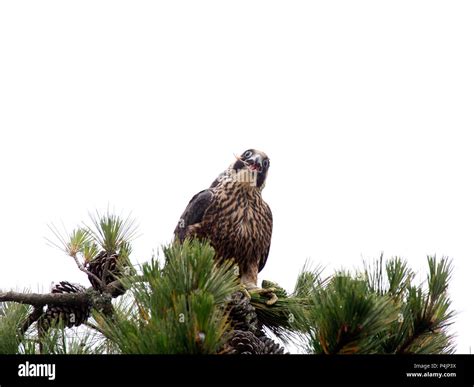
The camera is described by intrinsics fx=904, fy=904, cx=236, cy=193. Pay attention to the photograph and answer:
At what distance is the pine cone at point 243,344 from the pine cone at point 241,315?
0.34m

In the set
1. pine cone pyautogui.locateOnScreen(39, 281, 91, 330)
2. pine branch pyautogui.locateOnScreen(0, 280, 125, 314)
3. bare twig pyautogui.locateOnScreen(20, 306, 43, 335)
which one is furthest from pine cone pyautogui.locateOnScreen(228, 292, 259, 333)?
bare twig pyautogui.locateOnScreen(20, 306, 43, 335)

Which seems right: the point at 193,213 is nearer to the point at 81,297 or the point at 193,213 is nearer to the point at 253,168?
the point at 253,168

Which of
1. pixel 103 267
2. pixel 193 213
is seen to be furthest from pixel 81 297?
pixel 193 213

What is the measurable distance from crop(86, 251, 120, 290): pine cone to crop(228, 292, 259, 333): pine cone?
1.87 ft

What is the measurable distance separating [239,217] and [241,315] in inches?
62.2

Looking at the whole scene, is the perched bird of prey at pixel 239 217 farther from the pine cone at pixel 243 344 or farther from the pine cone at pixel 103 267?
the pine cone at pixel 243 344

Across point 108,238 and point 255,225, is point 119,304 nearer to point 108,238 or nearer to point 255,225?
point 108,238

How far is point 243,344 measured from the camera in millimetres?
3650

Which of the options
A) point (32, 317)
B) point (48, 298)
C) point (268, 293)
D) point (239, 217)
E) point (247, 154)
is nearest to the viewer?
point (48, 298)

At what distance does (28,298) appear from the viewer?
13.2ft

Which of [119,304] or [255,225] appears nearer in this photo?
[119,304]

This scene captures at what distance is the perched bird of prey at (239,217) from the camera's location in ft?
18.1

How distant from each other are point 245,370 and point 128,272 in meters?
0.82

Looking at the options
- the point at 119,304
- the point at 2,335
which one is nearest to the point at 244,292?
the point at 119,304
